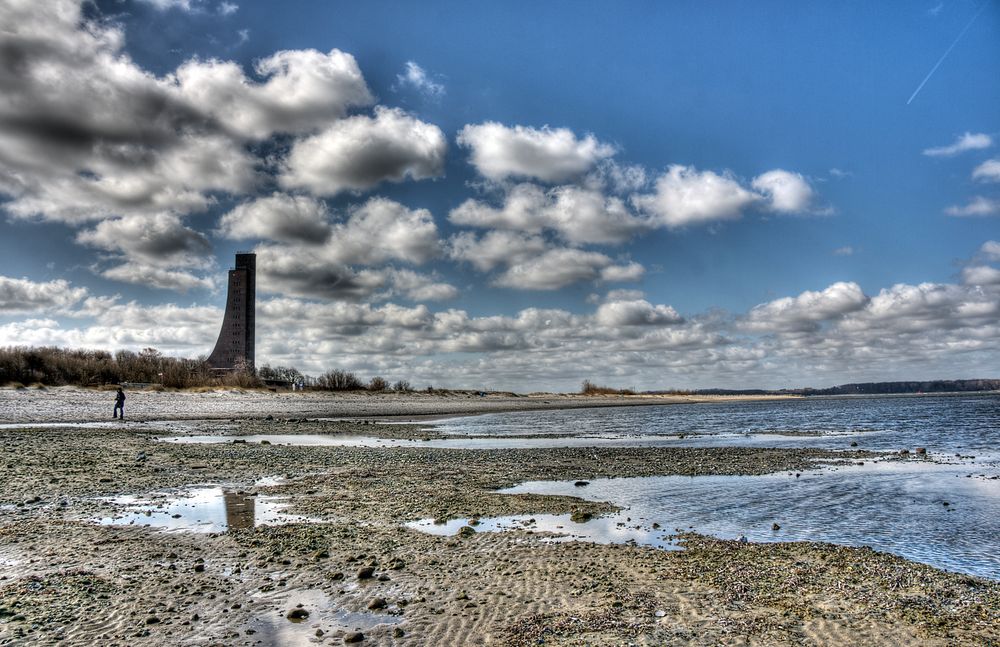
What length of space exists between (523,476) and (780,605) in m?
12.3

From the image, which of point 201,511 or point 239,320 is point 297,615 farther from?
point 239,320

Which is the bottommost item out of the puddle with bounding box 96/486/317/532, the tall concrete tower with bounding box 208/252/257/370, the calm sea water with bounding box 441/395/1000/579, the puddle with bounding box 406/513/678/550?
the calm sea water with bounding box 441/395/1000/579

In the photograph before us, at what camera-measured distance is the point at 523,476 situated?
1972 cm

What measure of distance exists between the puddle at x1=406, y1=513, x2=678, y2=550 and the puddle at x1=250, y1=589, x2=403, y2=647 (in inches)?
154

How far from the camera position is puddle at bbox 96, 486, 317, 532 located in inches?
476

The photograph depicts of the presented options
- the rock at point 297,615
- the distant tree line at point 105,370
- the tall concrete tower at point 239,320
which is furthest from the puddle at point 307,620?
the tall concrete tower at point 239,320

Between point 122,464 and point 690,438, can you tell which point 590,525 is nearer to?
point 122,464

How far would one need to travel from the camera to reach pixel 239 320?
161625mm

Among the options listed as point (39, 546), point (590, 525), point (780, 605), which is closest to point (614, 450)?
point (590, 525)

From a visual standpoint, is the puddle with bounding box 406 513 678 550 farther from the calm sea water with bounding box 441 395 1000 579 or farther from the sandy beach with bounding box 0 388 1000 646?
the sandy beach with bounding box 0 388 1000 646

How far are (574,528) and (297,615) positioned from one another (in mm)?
6279

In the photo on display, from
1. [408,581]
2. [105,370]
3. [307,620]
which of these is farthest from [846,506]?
[105,370]

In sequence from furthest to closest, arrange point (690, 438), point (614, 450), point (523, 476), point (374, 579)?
1. point (690, 438)
2. point (614, 450)
3. point (523, 476)
4. point (374, 579)

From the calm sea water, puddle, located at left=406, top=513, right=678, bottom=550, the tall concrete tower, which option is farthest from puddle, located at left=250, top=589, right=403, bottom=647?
the tall concrete tower
